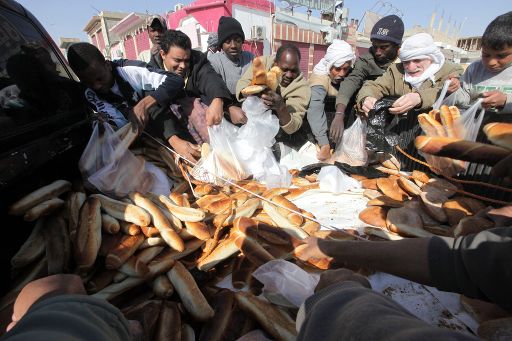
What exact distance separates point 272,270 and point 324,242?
0.31 meters

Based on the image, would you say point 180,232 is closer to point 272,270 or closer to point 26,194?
point 272,270

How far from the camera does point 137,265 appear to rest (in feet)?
4.32

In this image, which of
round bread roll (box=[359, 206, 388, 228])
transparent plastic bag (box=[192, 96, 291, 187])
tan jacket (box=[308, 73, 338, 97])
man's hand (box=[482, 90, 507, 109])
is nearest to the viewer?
round bread roll (box=[359, 206, 388, 228])

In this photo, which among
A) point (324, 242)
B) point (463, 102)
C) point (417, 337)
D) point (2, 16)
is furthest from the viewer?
point (463, 102)

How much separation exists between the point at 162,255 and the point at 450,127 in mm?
1985

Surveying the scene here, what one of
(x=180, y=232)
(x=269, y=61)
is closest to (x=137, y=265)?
(x=180, y=232)

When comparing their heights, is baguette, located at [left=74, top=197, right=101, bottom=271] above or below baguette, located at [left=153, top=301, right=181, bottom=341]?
above

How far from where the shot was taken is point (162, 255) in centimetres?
150

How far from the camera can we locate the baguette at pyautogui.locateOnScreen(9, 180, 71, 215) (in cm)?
118

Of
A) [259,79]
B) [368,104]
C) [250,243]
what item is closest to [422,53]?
[368,104]

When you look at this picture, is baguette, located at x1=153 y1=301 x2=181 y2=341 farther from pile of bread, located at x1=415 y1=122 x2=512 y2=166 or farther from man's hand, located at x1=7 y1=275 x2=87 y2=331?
pile of bread, located at x1=415 y1=122 x2=512 y2=166

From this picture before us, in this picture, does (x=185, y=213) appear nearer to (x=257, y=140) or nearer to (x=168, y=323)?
(x=168, y=323)

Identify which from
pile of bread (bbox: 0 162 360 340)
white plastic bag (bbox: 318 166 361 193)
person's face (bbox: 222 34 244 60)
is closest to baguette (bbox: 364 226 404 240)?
pile of bread (bbox: 0 162 360 340)

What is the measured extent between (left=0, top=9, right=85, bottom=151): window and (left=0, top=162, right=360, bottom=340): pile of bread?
381 mm
